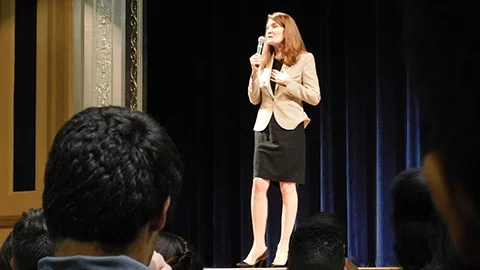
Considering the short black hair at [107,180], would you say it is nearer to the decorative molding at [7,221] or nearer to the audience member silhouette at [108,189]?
the audience member silhouette at [108,189]

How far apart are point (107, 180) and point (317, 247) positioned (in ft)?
2.88

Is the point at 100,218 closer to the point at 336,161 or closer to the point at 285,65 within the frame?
the point at 285,65

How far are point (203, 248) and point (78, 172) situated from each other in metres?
6.10

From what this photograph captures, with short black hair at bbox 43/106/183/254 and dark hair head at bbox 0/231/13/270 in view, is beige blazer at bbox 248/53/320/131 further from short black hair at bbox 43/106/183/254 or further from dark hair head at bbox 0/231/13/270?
short black hair at bbox 43/106/183/254

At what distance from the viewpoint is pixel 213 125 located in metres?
6.77

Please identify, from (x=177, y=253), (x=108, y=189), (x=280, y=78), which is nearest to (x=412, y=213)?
(x=108, y=189)

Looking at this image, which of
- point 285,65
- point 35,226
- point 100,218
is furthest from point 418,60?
point 285,65

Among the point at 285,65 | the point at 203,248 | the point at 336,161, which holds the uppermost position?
the point at 285,65

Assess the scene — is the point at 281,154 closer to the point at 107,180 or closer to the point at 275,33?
the point at 275,33

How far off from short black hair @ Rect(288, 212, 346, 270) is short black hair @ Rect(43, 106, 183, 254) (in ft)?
2.59

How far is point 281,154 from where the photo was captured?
196 inches

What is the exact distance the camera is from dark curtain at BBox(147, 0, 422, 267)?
21.1 feet

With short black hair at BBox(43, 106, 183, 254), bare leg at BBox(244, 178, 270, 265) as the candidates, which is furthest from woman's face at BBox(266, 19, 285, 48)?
short black hair at BBox(43, 106, 183, 254)

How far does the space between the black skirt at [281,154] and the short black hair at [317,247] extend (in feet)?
10.9
